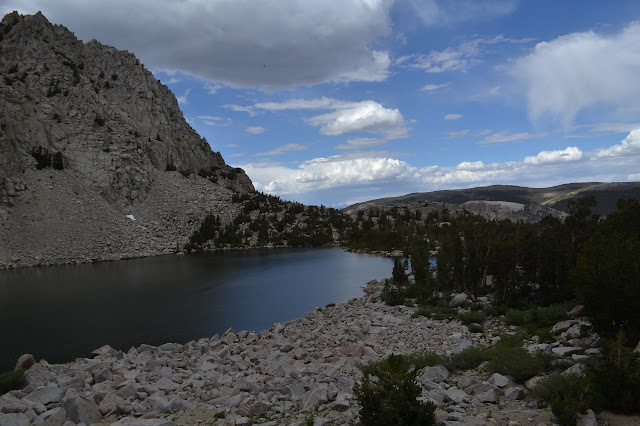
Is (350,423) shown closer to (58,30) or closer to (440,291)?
(440,291)

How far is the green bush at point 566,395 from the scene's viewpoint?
29.9 ft

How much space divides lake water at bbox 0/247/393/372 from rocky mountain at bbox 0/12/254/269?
10.8 m

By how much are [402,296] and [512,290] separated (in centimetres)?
918

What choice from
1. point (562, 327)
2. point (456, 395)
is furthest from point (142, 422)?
point (562, 327)

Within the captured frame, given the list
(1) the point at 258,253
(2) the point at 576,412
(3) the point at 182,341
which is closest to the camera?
(2) the point at 576,412

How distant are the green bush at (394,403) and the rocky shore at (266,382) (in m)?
0.86

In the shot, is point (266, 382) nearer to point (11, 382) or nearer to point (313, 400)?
point (313, 400)

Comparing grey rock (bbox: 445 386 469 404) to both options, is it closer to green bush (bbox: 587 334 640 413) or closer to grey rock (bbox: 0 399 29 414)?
green bush (bbox: 587 334 640 413)

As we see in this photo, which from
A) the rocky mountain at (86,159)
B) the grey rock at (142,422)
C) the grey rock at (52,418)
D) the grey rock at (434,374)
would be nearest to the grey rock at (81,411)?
the grey rock at (52,418)

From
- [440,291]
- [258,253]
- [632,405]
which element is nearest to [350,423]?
[632,405]

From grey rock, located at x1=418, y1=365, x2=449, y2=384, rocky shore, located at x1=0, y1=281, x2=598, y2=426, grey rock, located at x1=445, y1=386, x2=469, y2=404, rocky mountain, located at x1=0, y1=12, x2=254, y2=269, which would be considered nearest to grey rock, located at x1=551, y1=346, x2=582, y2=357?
rocky shore, located at x1=0, y1=281, x2=598, y2=426

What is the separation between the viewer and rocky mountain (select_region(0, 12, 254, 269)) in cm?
7381

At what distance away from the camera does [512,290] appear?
28250 mm

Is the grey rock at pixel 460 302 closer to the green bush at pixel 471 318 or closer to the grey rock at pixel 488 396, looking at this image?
the green bush at pixel 471 318
